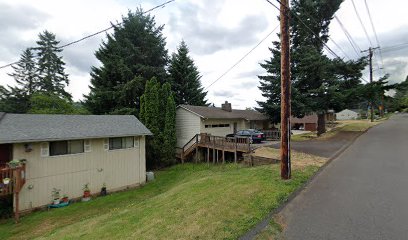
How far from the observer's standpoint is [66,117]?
1603 cm

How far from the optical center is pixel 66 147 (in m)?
14.3

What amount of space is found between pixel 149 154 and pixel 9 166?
40.6 ft

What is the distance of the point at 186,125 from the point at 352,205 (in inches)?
844

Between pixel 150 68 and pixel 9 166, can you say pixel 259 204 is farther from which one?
pixel 150 68

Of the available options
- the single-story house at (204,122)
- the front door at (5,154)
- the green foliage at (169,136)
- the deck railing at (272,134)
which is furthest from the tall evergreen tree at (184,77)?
the front door at (5,154)

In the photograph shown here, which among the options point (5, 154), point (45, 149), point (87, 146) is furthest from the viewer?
point (87, 146)

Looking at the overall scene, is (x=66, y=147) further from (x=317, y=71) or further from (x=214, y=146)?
(x=317, y=71)

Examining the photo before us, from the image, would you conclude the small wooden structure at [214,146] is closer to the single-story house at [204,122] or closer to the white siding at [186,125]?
the white siding at [186,125]

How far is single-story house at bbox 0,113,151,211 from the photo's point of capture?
12.8m

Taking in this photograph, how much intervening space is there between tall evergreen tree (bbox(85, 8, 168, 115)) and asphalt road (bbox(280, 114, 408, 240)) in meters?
22.8

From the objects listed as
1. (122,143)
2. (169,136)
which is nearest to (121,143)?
(122,143)

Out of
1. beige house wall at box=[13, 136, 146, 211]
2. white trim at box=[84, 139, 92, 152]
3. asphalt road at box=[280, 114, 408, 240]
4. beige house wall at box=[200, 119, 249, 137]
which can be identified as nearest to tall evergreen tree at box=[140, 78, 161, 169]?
beige house wall at box=[13, 136, 146, 211]

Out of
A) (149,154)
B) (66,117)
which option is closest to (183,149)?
(149,154)

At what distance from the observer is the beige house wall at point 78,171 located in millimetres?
12852
